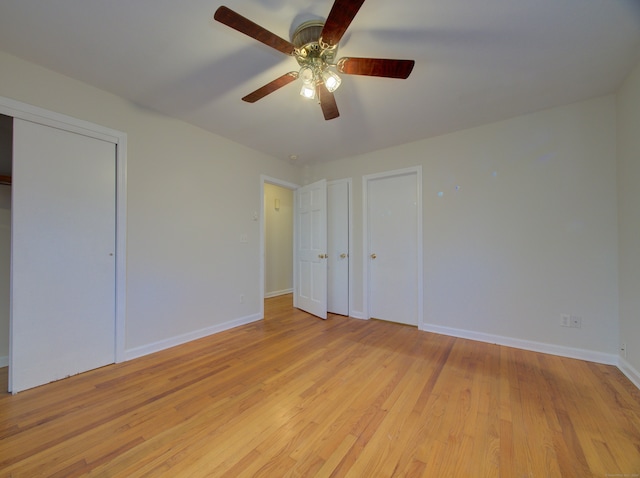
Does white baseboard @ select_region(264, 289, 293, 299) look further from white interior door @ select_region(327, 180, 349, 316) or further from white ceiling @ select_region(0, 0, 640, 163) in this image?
white ceiling @ select_region(0, 0, 640, 163)

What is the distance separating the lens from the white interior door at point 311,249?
3.77 m

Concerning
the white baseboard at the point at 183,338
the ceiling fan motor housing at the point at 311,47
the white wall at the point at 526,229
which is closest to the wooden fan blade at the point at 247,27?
the ceiling fan motor housing at the point at 311,47

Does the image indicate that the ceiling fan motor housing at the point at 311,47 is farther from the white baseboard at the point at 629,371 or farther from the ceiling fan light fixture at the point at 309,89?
the white baseboard at the point at 629,371

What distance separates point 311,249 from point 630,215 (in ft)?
10.9

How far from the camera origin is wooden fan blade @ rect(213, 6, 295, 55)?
1198 millimetres

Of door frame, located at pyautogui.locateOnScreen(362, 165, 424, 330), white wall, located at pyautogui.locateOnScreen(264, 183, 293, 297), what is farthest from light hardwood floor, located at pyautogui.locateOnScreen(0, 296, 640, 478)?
white wall, located at pyautogui.locateOnScreen(264, 183, 293, 297)

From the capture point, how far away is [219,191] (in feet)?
10.3

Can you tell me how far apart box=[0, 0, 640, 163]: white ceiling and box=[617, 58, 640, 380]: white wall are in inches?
9.5

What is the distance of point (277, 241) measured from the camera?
5.36m

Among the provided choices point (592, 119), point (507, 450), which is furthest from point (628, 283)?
point (507, 450)

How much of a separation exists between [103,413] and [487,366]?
9.67ft

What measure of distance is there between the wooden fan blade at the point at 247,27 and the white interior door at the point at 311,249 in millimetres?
2346

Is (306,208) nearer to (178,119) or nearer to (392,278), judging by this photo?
(392,278)

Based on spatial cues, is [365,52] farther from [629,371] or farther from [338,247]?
[629,371]
